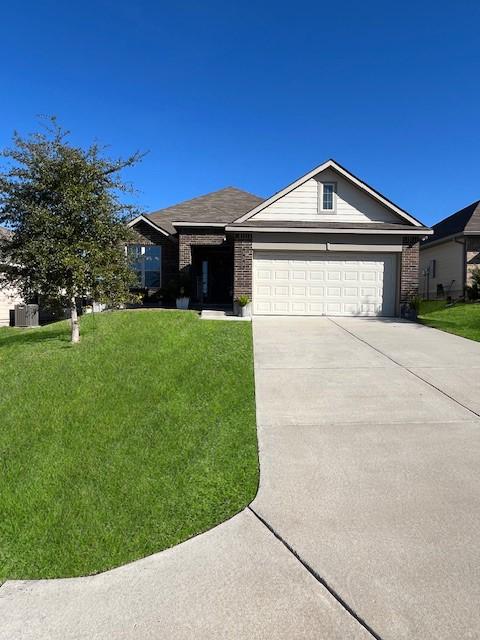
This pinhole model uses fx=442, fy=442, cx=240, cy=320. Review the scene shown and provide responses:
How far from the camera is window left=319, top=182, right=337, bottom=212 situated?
16.5 meters

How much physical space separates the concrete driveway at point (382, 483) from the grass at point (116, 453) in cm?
47

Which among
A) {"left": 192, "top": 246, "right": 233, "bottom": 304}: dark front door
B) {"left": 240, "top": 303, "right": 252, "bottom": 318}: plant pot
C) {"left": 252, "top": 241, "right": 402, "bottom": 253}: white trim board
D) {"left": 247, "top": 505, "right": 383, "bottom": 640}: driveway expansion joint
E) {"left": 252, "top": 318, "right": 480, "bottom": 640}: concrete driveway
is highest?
{"left": 252, "top": 241, "right": 402, "bottom": 253}: white trim board

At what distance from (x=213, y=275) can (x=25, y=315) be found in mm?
8191

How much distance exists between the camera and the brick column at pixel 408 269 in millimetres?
15945

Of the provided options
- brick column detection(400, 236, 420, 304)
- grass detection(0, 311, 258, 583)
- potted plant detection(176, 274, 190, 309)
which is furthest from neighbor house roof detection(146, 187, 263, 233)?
grass detection(0, 311, 258, 583)

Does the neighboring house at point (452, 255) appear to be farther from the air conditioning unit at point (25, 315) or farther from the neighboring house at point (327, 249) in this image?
the air conditioning unit at point (25, 315)

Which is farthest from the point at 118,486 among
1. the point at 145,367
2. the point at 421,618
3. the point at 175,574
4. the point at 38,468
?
the point at 145,367

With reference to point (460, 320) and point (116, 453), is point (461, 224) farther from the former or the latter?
point (116, 453)

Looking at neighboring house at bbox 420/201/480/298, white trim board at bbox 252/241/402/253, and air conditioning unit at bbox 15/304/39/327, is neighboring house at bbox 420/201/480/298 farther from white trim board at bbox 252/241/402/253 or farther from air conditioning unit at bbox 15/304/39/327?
air conditioning unit at bbox 15/304/39/327

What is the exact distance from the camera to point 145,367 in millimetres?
7762

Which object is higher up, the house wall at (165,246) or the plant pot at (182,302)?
the house wall at (165,246)

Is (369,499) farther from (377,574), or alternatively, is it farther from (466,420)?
(466,420)

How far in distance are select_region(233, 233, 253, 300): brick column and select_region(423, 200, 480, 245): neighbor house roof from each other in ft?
37.4

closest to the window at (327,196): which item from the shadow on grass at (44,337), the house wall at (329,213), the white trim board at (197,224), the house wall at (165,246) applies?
the house wall at (329,213)
